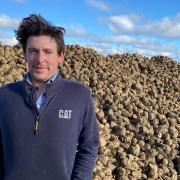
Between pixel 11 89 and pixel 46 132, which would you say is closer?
pixel 46 132

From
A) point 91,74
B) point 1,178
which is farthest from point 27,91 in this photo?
point 91,74

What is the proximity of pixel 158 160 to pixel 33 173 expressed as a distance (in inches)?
152

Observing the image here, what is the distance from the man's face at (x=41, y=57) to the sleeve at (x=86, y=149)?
0.28 m

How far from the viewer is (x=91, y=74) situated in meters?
7.75

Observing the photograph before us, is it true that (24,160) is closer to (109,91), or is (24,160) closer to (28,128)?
(28,128)

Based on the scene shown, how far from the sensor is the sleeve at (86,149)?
2424 mm

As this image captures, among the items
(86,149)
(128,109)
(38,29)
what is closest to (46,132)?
(86,149)

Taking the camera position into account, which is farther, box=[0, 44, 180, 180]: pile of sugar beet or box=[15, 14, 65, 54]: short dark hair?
box=[0, 44, 180, 180]: pile of sugar beet

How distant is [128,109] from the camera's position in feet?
22.9

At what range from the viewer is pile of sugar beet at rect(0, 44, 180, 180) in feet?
18.4

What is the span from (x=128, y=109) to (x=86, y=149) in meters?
4.58

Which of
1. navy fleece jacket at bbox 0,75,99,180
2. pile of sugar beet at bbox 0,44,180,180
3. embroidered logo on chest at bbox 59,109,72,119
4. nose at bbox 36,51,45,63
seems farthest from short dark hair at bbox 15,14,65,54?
pile of sugar beet at bbox 0,44,180,180

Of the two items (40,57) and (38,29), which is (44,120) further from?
(38,29)

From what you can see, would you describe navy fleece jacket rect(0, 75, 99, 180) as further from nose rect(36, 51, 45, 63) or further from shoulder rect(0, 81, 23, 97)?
nose rect(36, 51, 45, 63)
